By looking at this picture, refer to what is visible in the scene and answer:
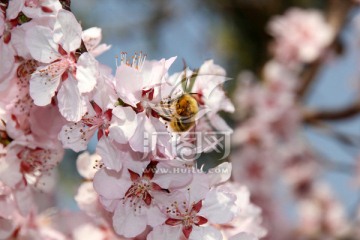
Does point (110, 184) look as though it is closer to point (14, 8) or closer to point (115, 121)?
point (115, 121)

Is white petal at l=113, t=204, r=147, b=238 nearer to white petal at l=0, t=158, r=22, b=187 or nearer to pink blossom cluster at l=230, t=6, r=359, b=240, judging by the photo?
white petal at l=0, t=158, r=22, b=187

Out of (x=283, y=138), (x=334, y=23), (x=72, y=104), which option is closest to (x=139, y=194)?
(x=72, y=104)

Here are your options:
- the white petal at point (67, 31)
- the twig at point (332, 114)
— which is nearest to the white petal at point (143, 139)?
the white petal at point (67, 31)

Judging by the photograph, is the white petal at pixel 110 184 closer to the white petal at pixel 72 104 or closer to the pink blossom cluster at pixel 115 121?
the pink blossom cluster at pixel 115 121

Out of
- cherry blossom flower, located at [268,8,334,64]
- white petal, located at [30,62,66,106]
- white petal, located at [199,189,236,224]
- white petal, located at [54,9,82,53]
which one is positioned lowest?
white petal, located at [199,189,236,224]

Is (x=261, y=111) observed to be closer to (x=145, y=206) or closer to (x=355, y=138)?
(x=355, y=138)

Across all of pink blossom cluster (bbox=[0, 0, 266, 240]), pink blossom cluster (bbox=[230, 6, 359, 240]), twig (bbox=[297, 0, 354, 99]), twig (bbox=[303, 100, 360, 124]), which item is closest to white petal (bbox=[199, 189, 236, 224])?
pink blossom cluster (bbox=[0, 0, 266, 240])
